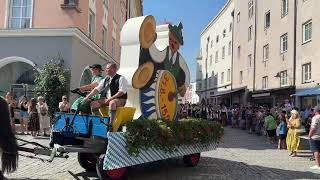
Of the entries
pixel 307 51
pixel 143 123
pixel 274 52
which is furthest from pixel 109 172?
pixel 274 52

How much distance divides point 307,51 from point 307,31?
1.33m

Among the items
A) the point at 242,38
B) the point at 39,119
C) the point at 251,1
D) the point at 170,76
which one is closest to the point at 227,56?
the point at 242,38

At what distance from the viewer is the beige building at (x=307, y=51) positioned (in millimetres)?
25656

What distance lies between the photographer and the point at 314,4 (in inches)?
1029

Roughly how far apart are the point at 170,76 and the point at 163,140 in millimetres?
2280

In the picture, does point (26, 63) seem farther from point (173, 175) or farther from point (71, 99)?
point (173, 175)

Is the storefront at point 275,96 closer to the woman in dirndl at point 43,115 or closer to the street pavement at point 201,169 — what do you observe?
the street pavement at point 201,169

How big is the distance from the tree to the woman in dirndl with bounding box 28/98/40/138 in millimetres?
1799

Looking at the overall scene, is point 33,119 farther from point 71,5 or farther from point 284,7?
point 284,7

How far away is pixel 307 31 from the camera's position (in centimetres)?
2744

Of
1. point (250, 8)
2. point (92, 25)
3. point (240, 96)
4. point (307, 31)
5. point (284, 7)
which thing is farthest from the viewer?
point (240, 96)

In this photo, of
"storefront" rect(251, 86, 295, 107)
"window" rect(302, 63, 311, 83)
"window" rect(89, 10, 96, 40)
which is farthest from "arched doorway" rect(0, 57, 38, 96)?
"window" rect(302, 63, 311, 83)

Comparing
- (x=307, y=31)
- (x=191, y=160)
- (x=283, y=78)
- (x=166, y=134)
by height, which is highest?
(x=307, y=31)

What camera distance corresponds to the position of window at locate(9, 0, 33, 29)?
71.4ft
